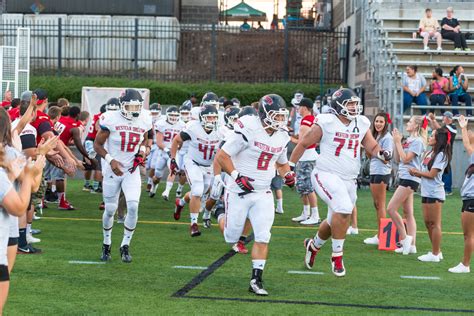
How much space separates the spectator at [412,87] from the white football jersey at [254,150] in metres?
12.9

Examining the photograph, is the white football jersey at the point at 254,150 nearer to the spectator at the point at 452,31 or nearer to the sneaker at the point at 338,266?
the sneaker at the point at 338,266

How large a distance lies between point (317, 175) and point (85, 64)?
2057 centimetres

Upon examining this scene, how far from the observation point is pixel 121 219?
45.6 ft

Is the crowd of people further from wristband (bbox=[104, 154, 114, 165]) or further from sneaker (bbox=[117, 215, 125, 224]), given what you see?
sneaker (bbox=[117, 215, 125, 224])

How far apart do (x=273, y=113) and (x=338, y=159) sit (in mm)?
1250

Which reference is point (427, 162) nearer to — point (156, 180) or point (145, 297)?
point (145, 297)

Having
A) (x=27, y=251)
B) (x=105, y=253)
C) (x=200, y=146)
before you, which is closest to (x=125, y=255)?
(x=105, y=253)

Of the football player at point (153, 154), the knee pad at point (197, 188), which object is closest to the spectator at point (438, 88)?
the football player at point (153, 154)

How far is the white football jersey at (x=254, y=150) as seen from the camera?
8.88 metres

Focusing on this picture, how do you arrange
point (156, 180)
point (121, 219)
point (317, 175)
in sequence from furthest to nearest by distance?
point (156, 180), point (121, 219), point (317, 175)

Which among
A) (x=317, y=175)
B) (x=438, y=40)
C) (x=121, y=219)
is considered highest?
(x=438, y=40)

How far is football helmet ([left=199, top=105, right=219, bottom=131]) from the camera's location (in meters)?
12.8

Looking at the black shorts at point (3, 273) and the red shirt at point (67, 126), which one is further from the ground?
the red shirt at point (67, 126)

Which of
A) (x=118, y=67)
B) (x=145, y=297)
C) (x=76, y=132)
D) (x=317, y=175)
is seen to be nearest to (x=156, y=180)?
(x=76, y=132)
